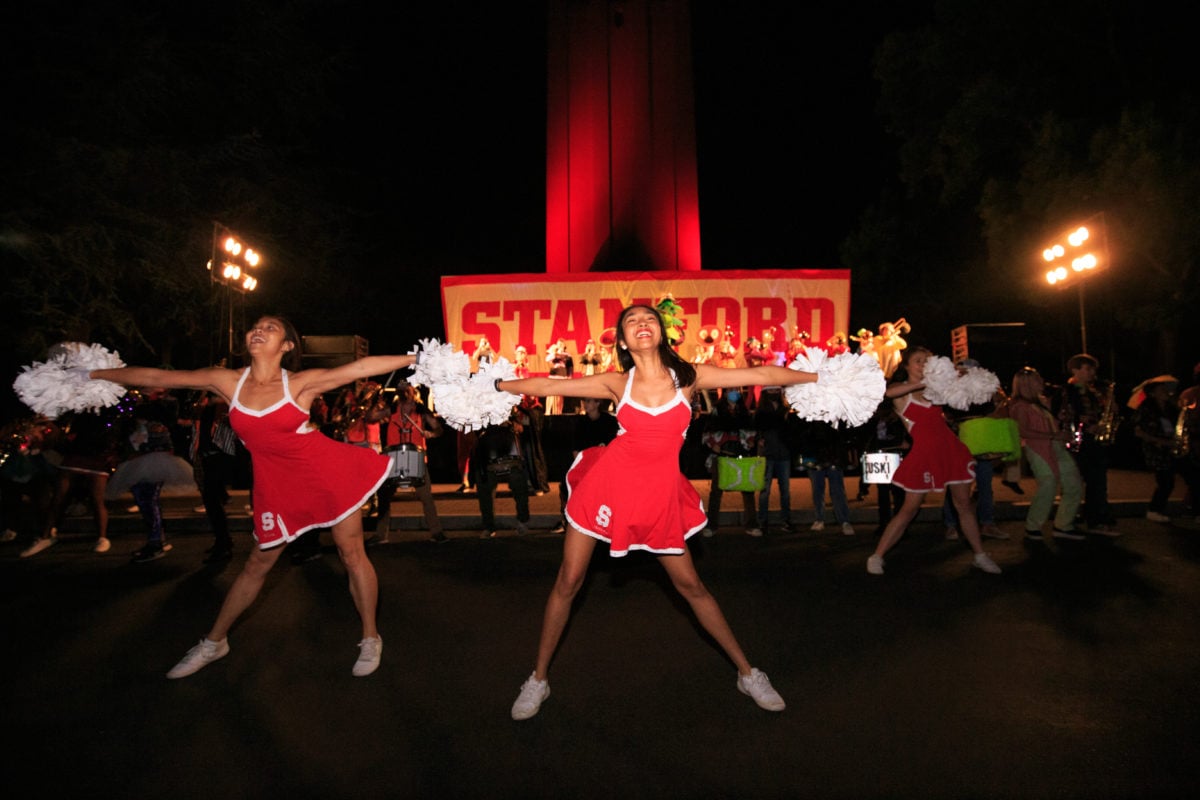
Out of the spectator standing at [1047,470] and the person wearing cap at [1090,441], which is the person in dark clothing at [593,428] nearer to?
the spectator standing at [1047,470]

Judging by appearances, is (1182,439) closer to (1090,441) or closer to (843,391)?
(1090,441)

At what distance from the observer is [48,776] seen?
3037mm

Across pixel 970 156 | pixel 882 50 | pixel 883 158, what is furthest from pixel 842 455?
pixel 883 158

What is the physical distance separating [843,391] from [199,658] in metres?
3.65

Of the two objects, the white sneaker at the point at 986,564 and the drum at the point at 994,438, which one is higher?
the drum at the point at 994,438

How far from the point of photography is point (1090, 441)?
27.0 feet

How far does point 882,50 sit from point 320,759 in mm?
25551

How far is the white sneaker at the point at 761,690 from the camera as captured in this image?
3.53m

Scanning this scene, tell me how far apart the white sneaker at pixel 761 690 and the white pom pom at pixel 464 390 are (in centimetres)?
166

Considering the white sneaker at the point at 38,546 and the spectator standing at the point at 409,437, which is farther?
the spectator standing at the point at 409,437

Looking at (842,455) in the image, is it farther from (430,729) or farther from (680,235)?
(680,235)

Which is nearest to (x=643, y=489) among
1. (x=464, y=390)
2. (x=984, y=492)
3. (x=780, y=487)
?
(x=464, y=390)

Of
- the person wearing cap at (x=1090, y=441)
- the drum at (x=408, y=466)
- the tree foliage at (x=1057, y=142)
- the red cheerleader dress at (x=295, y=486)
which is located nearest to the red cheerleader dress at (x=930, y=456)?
the person wearing cap at (x=1090, y=441)

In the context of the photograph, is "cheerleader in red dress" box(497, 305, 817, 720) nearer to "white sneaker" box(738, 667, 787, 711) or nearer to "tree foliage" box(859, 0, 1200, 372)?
"white sneaker" box(738, 667, 787, 711)
